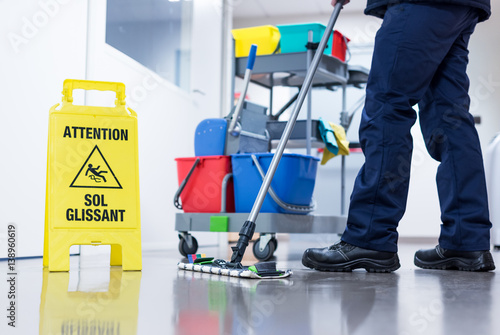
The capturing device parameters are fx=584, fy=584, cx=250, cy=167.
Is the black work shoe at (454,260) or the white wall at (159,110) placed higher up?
the white wall at (159,110)

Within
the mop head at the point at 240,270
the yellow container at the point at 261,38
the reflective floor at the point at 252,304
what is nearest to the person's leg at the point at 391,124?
the reflective floor at the point at 252,304

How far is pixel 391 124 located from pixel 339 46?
1763 mm

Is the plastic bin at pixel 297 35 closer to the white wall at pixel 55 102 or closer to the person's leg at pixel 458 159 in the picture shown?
the white wall at pixel 55 102

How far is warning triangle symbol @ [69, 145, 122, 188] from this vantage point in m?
1.67

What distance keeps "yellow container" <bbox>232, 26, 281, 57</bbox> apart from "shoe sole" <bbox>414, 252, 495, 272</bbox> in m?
1.57

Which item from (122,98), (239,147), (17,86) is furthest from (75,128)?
(239,147)

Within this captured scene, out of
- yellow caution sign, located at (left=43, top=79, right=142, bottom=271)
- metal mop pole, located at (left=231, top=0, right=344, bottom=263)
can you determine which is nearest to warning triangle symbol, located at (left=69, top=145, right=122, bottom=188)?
yellow caution sign, located at (left=43, top=79, right=142, bottom=271)

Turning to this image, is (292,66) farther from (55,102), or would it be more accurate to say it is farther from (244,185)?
(55,102)

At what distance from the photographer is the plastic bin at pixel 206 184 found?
7.93 feet

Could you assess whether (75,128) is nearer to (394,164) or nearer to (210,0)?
(394,164)

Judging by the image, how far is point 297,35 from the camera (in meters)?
2.92

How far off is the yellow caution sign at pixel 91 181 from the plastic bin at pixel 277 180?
68 centimetres

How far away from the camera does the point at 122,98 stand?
5.86ft

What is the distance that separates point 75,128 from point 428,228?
450 centimetres
